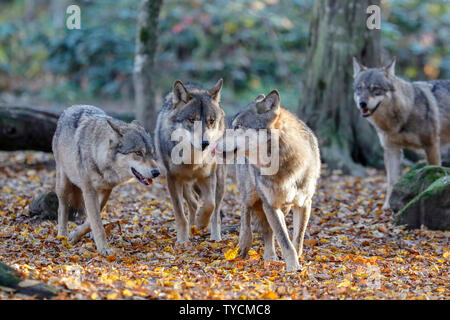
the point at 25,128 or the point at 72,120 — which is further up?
the point at 72,120

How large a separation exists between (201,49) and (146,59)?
692 cm

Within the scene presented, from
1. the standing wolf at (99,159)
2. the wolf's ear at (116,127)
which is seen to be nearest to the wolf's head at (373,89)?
the standing wolf at (99,159)

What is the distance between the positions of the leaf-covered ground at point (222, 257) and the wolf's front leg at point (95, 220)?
13cm

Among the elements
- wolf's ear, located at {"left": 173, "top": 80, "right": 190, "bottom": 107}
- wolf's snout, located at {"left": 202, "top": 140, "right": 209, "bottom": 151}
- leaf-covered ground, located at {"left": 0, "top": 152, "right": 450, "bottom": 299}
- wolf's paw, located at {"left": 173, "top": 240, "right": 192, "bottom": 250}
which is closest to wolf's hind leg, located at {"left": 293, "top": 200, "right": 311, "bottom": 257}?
leaf-covered ground, located at {"left": 0, "top": 152, "right": 450, "bottom": 299}

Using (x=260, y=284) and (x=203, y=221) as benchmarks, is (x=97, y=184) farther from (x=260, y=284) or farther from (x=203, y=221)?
(x=260, y=284)

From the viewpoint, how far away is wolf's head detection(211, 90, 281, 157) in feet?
18.0

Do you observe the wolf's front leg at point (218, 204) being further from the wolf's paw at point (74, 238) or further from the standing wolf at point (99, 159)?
the wolf's paw at point (74, 238)

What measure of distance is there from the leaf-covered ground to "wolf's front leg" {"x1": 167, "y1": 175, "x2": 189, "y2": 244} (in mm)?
193

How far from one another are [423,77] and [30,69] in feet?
44.6

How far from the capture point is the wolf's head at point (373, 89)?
882 centimetres

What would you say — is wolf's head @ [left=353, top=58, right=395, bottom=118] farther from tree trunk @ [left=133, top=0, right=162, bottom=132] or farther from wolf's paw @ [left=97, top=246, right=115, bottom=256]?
wolf's paw @ [left=97, top=246, right=115, bottom=256]

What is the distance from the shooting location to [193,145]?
6.74 meters

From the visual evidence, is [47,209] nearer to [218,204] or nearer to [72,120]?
[72,120]

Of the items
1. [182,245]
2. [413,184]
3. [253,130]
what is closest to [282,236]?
[253,130]
